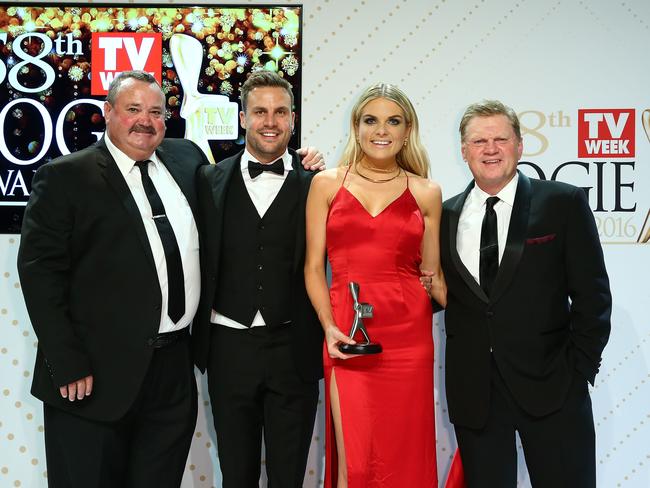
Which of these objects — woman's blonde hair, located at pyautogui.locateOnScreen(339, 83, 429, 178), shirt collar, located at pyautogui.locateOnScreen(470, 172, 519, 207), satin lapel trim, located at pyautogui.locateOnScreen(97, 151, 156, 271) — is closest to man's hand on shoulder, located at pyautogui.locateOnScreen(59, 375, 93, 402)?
satin lapel trim, located at pyautogui.locateOnScreen(97, 151, 156, 271)

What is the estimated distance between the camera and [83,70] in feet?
12.6

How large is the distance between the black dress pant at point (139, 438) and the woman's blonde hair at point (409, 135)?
110cm

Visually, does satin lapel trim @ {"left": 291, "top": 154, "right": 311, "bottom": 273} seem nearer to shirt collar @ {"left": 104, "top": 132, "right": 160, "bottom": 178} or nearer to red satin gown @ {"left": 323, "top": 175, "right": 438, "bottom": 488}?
red satin gown @ {"left": 323, "top": 175, "right": 438, "bottom": 488}

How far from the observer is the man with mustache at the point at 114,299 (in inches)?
104

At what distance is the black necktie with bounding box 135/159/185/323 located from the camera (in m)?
2.80

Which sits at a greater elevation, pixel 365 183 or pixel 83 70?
pixel 83 70

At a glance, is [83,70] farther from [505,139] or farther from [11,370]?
[505,139]

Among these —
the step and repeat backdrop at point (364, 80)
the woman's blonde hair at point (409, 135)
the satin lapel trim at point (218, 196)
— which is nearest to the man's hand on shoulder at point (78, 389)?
the satin lapel trim at point (218, 196)

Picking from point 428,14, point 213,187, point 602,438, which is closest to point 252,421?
point 213,187

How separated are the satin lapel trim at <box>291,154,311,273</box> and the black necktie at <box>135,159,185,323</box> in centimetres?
48

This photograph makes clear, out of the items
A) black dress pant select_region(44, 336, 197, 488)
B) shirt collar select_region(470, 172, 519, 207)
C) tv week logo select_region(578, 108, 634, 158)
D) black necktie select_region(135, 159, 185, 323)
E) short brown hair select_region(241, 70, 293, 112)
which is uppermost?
short brown hair select_region(241, 70, 293, 112)

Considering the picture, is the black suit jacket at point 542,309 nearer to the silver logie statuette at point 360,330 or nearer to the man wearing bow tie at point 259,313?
the silver logie statuette at point 360,330

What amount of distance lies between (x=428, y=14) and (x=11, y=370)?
3.02 metres

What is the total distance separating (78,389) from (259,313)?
76cm
